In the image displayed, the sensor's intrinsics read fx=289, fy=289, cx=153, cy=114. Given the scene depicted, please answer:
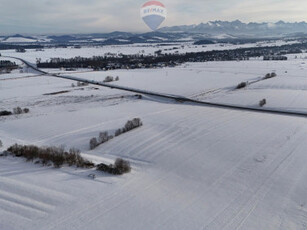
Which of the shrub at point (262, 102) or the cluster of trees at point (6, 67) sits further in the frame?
the cluster of trees at point (6, 67)

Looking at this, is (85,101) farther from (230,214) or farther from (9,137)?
(230,214)

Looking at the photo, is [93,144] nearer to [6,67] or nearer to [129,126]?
[129,126]

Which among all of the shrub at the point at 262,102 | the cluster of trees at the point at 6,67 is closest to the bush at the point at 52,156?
the shrub at the point at 262,102

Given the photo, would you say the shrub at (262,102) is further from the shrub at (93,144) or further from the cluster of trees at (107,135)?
the shrub at (93,144)

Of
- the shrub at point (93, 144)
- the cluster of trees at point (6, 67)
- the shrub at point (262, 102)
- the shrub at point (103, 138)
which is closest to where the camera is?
the shrub at point (93, 144)

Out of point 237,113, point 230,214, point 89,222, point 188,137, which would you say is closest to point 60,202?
point 89,222

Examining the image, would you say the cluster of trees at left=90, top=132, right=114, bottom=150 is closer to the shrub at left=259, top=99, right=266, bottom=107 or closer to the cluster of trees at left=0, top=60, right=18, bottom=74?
the shrub at left=259, top=99, right=266, bottom=107

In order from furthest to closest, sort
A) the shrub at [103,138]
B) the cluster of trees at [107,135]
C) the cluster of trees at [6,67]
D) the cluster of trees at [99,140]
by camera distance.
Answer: the cluster of trees at [6,67]
the shrub at [103,138]
the cluster of trees at [107,135]
the cluster of trees at [99,140]
